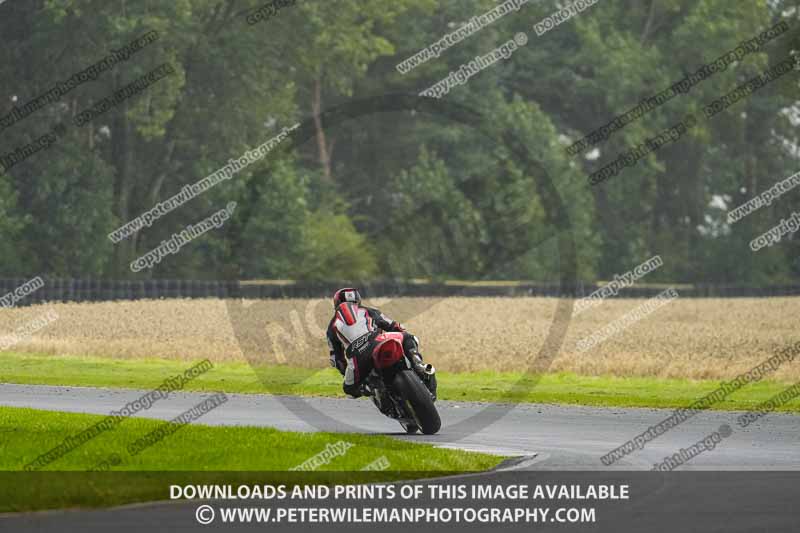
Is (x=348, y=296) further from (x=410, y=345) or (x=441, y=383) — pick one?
(x=441, y=383)

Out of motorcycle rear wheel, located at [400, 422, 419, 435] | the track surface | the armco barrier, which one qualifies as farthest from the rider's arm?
the armco barrier

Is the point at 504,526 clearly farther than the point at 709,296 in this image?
No

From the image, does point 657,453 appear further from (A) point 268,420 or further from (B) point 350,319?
(A) point 268,420

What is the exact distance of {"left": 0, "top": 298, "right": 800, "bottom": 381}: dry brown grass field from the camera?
128 ft

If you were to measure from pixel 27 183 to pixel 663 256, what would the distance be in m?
45.8

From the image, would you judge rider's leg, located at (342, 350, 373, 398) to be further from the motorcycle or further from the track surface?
the track surface

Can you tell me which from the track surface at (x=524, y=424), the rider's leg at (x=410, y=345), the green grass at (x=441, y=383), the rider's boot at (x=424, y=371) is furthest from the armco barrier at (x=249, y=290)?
the rider's leg at (x=410, y=345)

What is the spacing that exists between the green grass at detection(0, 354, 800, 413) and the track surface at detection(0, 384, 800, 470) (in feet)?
7.82

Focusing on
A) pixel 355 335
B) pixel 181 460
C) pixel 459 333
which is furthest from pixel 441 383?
pixel 181 460

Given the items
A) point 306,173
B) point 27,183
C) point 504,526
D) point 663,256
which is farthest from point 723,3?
point 504,526

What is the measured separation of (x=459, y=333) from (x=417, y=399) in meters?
26.7

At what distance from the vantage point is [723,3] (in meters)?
104

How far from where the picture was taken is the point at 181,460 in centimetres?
1708

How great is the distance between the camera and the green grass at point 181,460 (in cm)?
1480
